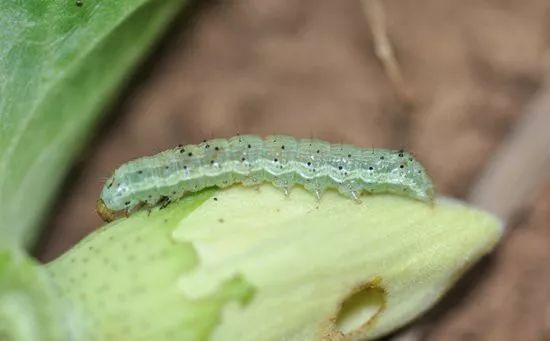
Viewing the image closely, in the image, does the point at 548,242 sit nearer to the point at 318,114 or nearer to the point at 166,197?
the point at 318,114

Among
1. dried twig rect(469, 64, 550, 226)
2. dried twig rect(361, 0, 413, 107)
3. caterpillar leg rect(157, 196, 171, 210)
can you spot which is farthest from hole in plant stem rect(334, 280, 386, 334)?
dried twig rect(361, 0, 413, 107)

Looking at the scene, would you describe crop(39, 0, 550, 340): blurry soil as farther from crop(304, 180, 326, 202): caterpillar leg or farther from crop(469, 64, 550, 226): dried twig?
crop(304, 180, 326, 202): caterpillar leg

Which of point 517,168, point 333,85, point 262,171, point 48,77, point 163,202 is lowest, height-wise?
point 163,202

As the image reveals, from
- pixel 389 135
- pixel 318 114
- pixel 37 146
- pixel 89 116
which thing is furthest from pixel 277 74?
pixel 37 146

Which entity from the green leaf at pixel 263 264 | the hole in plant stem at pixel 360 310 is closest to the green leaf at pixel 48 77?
the green leaf at pixel 263 264

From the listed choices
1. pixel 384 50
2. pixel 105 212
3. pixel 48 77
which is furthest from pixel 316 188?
pixel 384 50

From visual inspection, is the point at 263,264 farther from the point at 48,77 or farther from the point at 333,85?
the point at 333,85

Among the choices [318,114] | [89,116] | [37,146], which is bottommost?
[37,146]
